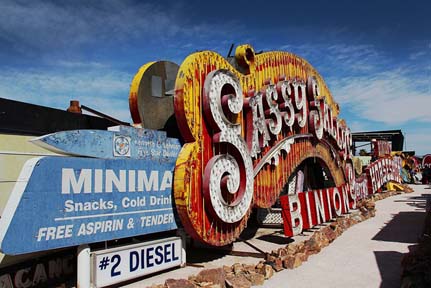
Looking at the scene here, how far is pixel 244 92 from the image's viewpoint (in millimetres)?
10688

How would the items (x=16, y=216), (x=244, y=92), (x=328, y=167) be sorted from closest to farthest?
(x=16, y=216), (x=244, y=92), (x=328, y=167)

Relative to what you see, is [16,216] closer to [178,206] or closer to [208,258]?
[178,206]

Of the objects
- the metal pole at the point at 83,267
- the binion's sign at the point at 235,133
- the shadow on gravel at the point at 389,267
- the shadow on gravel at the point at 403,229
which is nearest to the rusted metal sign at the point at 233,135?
the binion's sign at the point at 235,133

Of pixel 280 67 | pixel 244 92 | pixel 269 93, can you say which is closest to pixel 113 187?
pixel 244 92

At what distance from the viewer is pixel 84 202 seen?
253 inches

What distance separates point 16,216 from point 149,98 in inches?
175

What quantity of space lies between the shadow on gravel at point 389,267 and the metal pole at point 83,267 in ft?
17.3

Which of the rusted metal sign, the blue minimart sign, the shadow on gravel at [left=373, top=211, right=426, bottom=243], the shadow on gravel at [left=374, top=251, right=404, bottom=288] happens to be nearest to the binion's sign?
the rusted metal sign

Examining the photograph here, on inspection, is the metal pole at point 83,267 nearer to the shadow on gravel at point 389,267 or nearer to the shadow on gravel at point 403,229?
the shadow on gravel at point 389,267

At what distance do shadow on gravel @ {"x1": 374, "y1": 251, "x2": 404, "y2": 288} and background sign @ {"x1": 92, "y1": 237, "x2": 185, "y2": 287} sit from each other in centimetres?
411

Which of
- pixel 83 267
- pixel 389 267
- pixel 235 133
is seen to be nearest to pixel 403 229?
Answer: pixel 389 267

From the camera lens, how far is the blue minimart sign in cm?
561

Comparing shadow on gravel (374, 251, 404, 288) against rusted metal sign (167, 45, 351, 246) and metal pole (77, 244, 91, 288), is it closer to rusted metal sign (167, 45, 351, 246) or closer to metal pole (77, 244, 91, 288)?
rusted metal sign (167, 45, 351, 246)

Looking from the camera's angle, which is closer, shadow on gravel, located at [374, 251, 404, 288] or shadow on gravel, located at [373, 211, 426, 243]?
shadow on gravel, located at [374, 251, 404, 288]
